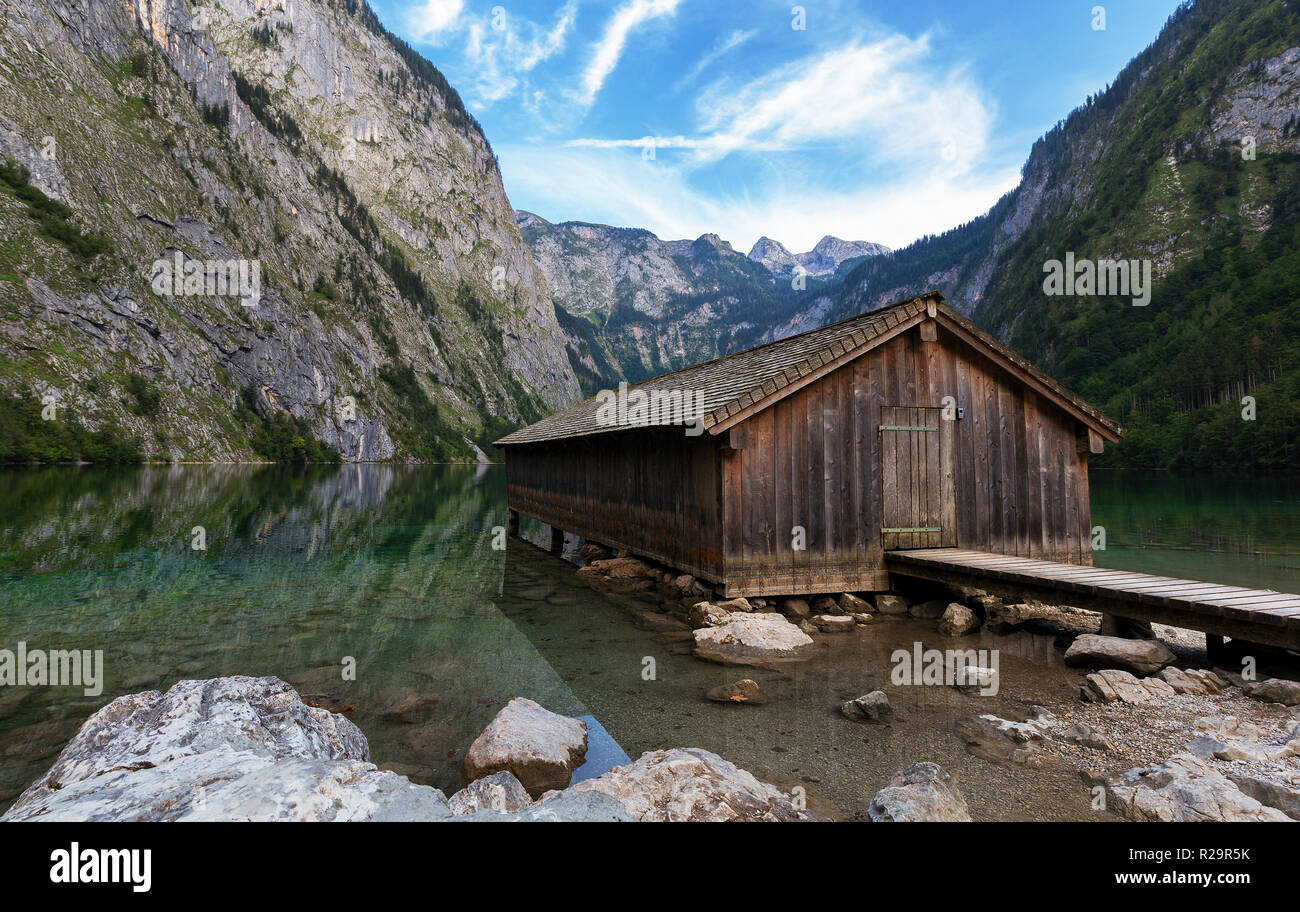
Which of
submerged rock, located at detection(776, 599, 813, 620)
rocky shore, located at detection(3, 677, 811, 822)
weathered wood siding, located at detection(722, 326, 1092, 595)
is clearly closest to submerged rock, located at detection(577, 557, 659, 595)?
submerged rock, located at detection(776, 599, 813, 620)

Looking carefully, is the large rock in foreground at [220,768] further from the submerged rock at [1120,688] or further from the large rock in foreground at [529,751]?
the submerged rock at [1120,688]

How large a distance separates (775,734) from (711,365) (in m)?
11.5

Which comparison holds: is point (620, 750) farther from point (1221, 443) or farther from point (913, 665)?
point (1221, 443)

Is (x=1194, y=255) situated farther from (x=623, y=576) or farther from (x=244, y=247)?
(x=244, y=247)

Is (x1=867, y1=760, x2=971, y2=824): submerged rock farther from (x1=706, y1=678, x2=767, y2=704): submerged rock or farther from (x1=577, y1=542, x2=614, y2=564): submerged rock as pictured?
(x1=577, y1=542, x2=614, y2=564): submerged rock

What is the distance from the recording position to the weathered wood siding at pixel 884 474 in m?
11.4

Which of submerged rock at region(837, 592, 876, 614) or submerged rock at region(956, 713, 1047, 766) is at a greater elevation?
submerged rock at region(837, 592, 876, 614)

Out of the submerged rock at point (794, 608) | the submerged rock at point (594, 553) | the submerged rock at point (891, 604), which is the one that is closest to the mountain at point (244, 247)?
the submerged rock at point (594, 553)

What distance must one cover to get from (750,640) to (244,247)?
115 meters

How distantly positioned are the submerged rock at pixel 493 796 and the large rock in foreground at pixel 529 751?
A: 0.82 metres

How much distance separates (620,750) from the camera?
6516 millimetres

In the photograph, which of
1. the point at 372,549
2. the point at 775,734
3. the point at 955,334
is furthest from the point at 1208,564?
the point at 372,549

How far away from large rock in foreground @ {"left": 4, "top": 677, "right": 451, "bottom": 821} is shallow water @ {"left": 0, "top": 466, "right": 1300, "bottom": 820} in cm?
123

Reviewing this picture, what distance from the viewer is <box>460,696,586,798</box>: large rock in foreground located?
5.75m
